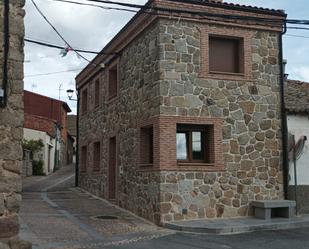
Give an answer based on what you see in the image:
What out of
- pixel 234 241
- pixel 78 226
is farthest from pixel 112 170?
pixel 234 241

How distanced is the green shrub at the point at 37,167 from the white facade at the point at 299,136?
24883 mm

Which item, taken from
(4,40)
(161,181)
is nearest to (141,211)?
(161,181)

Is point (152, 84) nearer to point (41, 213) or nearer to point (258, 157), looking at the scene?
point (258, 157)

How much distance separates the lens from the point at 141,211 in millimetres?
14875

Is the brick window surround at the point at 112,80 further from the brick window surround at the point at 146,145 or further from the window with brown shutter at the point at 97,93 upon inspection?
the brick window surround at the point at 146,145

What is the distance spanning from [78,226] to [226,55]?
266 inches

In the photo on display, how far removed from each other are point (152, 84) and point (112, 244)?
5.32 m

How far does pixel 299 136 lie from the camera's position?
50.7 ft

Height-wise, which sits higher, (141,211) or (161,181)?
(161,181)

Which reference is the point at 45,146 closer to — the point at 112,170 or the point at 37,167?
the point at 37,167

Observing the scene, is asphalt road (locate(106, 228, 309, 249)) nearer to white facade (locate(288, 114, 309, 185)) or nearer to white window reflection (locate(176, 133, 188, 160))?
white window reflection (locate(176, 133, 188, 160))

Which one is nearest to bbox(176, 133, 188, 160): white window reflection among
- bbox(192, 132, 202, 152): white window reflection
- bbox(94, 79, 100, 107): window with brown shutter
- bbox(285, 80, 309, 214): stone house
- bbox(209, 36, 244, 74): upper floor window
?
bbox(192, 132, 202, 152): white window reflection

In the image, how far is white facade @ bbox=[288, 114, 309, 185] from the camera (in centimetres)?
1530

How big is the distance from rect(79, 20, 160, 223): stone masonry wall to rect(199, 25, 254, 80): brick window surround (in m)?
1.44
